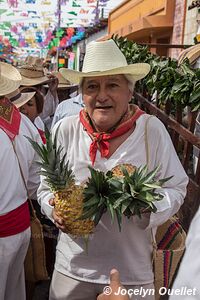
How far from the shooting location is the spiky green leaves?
6.78ft

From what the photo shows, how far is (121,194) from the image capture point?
2.09 metres

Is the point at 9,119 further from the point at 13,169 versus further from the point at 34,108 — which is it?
the point at 34,108

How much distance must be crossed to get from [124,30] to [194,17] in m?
5.86

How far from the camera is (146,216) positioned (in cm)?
225

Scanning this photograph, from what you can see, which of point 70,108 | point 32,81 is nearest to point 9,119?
point 70,108

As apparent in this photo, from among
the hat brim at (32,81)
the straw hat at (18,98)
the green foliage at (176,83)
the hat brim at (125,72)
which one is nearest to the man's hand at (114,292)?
the hat brim at (125,72)

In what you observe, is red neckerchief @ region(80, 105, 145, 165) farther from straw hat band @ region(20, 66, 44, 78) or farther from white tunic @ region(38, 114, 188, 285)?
straw hat band @ region(20, 66, 44, 78)

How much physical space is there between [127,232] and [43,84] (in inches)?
143

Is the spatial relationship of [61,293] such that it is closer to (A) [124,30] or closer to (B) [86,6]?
(A) [124,30]

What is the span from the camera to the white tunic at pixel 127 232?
2322 mm

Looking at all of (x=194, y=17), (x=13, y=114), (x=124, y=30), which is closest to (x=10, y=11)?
(x=124, y=30)

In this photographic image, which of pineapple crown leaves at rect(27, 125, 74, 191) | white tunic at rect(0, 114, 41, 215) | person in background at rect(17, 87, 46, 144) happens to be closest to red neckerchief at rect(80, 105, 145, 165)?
pineapple crown leaves at rect(27, 125, 74, 191)

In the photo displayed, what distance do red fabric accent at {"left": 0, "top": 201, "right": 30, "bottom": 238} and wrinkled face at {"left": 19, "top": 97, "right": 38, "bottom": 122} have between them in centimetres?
177

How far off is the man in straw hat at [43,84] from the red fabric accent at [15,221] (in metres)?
2.62
